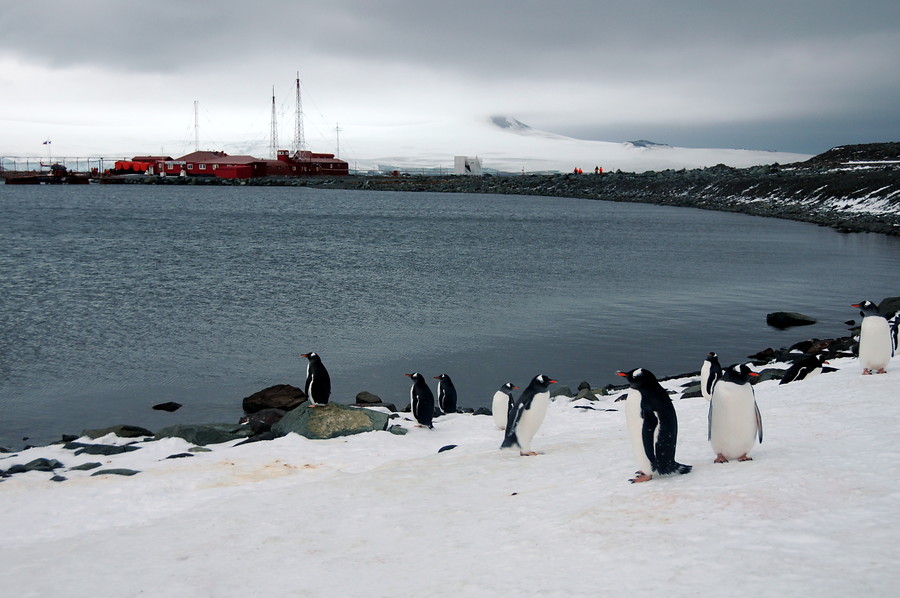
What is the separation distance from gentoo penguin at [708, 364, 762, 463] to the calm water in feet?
28.5

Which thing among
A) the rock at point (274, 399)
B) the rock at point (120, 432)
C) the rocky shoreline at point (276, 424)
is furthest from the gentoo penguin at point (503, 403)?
the rock at point (120, 432)

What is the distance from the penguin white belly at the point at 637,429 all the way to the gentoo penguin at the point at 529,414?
78.1 inches

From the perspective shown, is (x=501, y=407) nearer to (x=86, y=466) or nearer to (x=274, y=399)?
(x=274, y=399)

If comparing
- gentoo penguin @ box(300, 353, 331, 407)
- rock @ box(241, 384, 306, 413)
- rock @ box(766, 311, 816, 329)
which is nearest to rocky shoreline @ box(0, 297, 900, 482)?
rock @ box(241, 384, 306, 413)

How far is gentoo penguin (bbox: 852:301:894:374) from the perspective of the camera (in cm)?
1118

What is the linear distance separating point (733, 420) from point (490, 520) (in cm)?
259

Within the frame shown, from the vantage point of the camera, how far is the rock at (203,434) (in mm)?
11992

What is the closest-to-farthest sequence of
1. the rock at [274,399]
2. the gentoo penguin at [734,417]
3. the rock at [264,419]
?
the gentoo penguin at [734,417] < the rock at [264,419] < the rock at [274,399]

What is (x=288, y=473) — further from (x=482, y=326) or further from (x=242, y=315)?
(x=242, y=315)

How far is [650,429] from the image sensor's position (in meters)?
7.59

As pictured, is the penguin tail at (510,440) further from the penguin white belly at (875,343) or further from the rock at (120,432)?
the rock at (120,432)

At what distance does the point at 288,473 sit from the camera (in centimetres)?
991

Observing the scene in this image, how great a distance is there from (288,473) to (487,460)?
251cm

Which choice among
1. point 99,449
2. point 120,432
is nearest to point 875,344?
point 99,449
